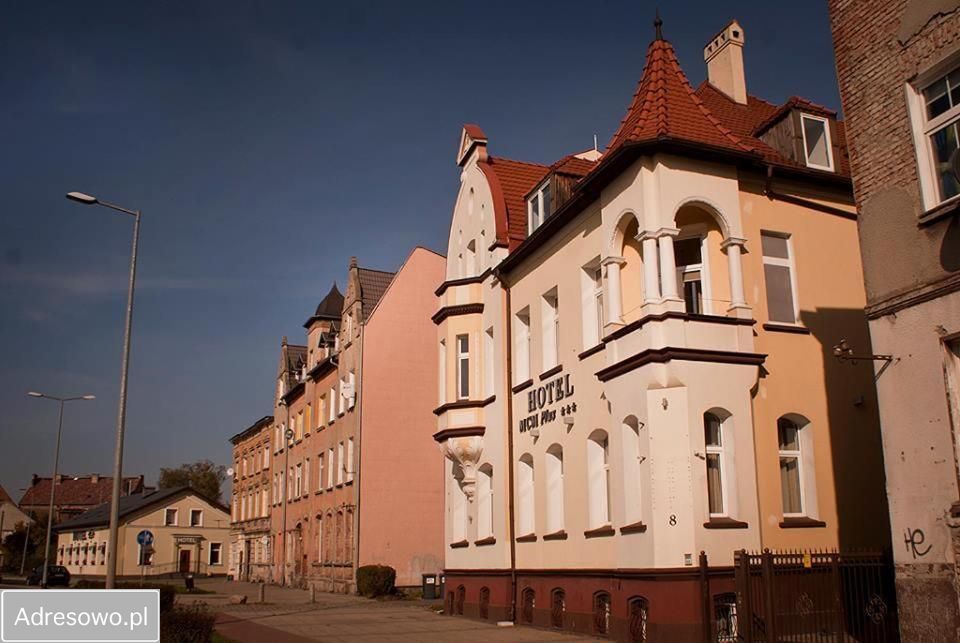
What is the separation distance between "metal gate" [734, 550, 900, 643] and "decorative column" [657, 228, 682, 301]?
4.75m

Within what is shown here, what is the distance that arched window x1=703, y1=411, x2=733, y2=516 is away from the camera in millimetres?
16516

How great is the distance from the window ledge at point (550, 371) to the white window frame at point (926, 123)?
34.8 feet

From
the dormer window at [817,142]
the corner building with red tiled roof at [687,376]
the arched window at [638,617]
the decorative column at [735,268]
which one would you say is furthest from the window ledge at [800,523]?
the dormer window at [817,142]

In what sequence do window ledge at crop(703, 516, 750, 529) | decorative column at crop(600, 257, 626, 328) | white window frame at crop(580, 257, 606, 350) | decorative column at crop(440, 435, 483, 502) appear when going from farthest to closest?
decorative column at crop(440, 435, 483, 502)
white window frame at crop(580, 257, 606, 350)
decorative column at crop(600, 257, 626, 328)
window ledge at crop(703, 516, 750, 529)

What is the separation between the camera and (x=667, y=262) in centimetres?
1703

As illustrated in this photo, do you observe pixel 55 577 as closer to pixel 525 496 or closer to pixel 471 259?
pixel 471 259

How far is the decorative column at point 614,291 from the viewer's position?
18172 mm

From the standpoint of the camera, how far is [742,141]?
1944cm

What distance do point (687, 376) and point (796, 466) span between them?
317 cm

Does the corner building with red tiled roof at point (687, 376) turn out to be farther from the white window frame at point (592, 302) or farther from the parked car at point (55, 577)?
the parked car at point (55, 577)

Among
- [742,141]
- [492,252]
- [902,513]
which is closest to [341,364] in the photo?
[492,252]

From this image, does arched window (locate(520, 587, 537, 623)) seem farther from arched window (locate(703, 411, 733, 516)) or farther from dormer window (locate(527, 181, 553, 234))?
dormer window (locate(527, 181, 553, 234))

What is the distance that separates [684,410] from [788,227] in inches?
196

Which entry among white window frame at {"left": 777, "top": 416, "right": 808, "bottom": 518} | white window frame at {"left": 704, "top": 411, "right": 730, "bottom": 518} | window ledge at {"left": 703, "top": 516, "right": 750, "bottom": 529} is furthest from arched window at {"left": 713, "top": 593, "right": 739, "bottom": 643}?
white window frame at {"left": 777, "top": 416, "right": 808, "bottom": 518}
